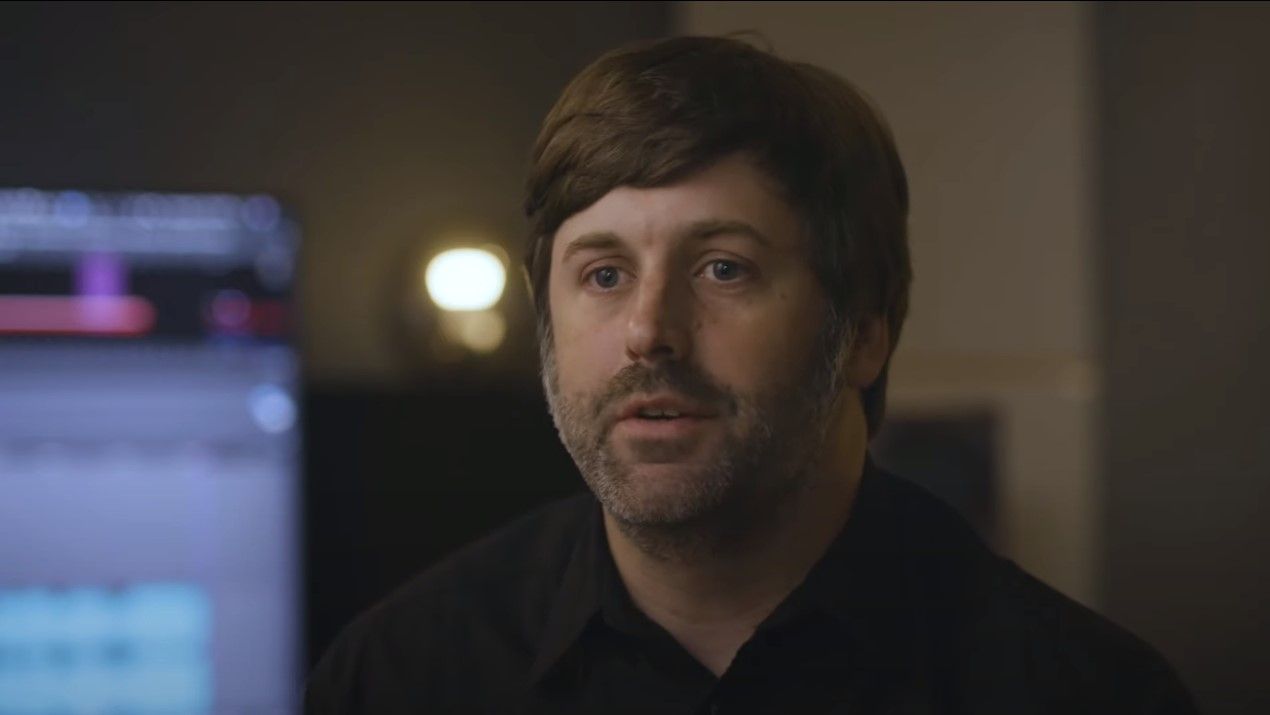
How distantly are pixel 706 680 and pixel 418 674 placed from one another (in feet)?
0.96

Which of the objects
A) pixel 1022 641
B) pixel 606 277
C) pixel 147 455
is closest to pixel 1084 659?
pixel 1022 641

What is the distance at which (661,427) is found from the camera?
1.21 m

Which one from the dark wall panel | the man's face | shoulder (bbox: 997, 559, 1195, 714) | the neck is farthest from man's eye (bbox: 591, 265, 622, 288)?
the dark wall panel

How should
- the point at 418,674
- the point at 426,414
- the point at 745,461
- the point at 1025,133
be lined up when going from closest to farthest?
the point at 745,461
the point at 418,674
the point at 426,414
the point at 1025,133

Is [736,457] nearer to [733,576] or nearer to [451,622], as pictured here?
[733,576]

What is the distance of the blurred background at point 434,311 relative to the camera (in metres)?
1.42

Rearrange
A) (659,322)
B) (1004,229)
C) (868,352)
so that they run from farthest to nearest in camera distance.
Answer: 1. (1004,229)
2. (868,352)
3. (659,322)

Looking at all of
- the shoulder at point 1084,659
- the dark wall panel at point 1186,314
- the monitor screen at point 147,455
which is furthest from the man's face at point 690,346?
the dark wall panel at point 1186,314

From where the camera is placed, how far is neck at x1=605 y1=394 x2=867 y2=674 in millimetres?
1281

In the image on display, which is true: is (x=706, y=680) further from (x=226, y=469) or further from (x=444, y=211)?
(x=444, y=211)

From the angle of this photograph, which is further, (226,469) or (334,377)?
(334,377)

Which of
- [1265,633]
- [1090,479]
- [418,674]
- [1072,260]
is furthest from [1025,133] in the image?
[418,674]

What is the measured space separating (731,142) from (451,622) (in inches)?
20.9

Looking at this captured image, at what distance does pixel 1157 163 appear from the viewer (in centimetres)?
187
